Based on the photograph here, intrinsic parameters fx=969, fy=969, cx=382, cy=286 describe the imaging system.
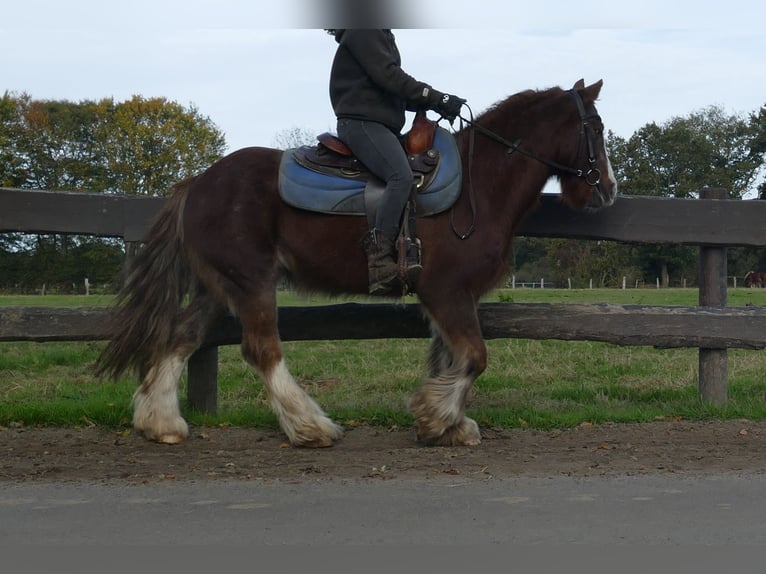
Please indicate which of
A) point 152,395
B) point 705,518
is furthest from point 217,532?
point 152,395

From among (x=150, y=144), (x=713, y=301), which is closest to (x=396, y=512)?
(x=713, y=301)

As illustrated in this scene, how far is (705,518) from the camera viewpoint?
409 centimetres

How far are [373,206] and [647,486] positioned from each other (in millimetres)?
2442

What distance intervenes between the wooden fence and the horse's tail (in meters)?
0.33

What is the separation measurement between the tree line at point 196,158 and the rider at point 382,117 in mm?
37815

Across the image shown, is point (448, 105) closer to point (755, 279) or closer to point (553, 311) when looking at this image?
point (553, 311)

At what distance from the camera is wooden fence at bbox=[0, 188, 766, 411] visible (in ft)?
22.4

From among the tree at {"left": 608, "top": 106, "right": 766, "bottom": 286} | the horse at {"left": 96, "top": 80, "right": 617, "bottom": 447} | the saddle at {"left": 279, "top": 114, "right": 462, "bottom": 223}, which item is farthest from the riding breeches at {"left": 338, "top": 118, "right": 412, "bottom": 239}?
the tree at {"left": 608, "top": 106, "right": 766, "bottom": 286}

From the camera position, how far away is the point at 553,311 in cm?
715

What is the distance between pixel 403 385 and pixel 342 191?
328 cm

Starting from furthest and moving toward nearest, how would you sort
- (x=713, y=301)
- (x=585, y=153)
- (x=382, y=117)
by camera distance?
(x=713, y=301) < (x=585, y=153) < (x=382, y=117)

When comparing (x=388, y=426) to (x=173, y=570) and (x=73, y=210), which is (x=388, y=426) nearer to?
(x=73, y=210)

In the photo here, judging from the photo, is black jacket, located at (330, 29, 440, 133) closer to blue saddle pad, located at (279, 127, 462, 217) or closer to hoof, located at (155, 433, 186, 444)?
blue saddle pad, located at (279, 127, 462, 217)

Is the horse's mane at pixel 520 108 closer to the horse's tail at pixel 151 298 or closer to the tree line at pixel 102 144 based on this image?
the horse's tail at pixel 151 298
